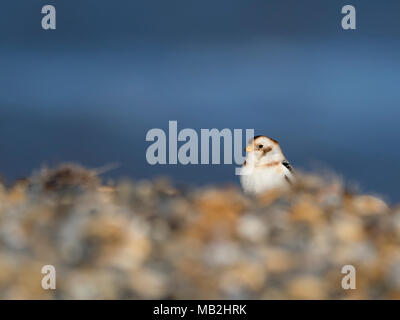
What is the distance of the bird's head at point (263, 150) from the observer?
9.05ft

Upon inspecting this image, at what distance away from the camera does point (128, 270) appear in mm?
1497

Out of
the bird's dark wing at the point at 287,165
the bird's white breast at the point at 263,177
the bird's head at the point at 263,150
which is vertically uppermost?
the bird's head at the point at 263,150

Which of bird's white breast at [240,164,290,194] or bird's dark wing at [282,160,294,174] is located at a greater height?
bird's dark wing at [282,160,294,174]

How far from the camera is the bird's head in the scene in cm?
276

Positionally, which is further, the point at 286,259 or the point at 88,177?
the point at 88,177

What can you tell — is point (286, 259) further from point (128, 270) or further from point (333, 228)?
point (128, 270)

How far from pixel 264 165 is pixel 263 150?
2.8 inches

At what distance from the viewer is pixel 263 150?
9.05ft

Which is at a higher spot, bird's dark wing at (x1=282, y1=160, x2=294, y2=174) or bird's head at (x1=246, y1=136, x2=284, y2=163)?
bird's head at (x1=246, y1=136, x2=284, y2=163)

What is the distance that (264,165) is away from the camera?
108 inches

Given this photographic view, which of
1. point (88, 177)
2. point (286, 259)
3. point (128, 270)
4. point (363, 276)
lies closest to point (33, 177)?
point (88, 177)

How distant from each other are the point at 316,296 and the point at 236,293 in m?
0.21

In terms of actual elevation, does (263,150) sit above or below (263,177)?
above

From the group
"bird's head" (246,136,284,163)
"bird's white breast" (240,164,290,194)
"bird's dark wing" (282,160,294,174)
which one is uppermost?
"bird's head" (246,136,284,163)
